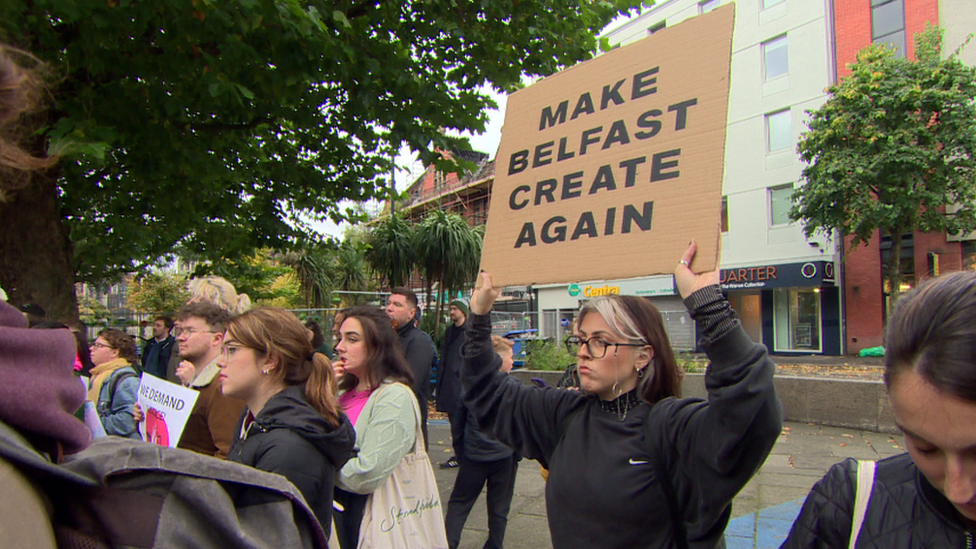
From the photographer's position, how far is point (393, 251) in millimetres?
13211

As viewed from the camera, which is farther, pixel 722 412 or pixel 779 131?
pixel 779 131

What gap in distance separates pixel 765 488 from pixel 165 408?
5.21m

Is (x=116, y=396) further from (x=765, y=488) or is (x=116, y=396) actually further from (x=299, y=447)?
(x=765, y=488)

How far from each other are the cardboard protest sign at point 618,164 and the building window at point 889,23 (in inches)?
909

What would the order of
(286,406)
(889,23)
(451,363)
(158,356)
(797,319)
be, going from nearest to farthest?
(286,406) < (451,363) < (158,356) < (889,23) < (797,319)

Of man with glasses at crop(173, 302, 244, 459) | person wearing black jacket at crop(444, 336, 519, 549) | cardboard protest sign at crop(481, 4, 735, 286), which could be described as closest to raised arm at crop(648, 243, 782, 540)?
cardboard protest sign at crop(481, 4, 735, 286)

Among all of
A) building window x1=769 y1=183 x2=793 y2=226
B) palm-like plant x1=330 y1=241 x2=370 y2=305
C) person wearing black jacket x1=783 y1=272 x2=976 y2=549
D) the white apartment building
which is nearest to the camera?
person wearing black jacket x1=783 y1=272 x2=976 y2=549

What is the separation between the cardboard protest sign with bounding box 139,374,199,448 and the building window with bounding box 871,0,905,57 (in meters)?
24.2

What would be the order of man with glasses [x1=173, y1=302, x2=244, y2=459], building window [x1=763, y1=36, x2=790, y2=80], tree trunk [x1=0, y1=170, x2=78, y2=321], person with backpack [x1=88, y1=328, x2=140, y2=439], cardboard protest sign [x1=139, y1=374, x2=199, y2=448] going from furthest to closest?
building window [x1=763, y1=36, x2=790, y2=80], tree trunk [x1=0, y1=170, x2=78, y2=321], person with backpack [x1=88, y1=328, x2=140, y2=439], man with glasses [x1=173, y1=302, x2=244, y2=459], cardboard protest sign [x1=139, y1=374, x2=199, y2=448]

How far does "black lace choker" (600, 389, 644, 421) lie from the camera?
2020 mm

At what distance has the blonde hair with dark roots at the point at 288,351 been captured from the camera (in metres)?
2.45

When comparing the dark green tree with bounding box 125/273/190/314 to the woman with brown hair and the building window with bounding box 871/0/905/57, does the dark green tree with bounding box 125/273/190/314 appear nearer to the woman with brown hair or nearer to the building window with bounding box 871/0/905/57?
the woman with brown hair

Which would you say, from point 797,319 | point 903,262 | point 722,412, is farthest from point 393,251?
point 903,262

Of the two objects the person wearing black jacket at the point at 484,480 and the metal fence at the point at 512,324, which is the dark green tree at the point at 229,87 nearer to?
the metal fence at the point at 512,324
